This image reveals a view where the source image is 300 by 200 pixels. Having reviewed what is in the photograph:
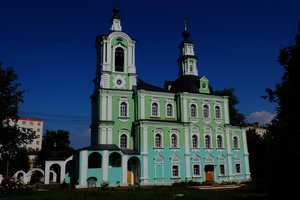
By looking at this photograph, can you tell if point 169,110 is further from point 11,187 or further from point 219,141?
Answer: point 11,187

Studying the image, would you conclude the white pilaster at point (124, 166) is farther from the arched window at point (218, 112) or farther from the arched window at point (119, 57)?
the arched window at point (218, 112)

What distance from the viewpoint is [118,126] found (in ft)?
108

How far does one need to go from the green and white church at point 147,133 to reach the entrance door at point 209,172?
0.11 metres

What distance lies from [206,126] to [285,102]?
86.0ft

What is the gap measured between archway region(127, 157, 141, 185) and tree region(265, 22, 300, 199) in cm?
2284

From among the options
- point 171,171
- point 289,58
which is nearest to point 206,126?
point 171,171

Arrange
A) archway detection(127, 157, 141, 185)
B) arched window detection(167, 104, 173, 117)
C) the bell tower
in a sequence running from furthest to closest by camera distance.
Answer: the bell tower < arched window detection(167, 104, 173, 117) < archway detection(127, 157, 141, 185)

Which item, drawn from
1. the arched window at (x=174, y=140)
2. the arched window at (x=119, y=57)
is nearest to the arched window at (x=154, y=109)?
the arched window at (x=174, y=140)

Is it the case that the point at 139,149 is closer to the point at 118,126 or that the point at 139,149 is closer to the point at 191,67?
the point at 118,126

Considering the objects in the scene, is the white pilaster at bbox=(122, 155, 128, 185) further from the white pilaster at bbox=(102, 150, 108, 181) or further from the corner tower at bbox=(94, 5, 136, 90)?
the corner tower at bbox=(94, 5, 136, 90)

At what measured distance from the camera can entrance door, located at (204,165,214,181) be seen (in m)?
35.2

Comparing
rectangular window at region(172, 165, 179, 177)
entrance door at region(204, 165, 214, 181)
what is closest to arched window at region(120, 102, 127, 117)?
rectangular window at region(172, 165, 179, 177)

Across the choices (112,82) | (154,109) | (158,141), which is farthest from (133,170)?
(112,82)

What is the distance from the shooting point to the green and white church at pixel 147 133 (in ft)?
103
